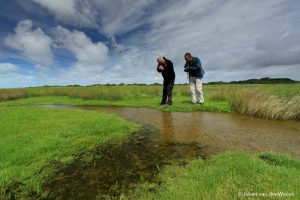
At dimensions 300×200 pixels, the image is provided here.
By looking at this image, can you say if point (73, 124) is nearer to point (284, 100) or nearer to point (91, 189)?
point (91, 189)

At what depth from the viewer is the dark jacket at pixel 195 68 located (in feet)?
47.5

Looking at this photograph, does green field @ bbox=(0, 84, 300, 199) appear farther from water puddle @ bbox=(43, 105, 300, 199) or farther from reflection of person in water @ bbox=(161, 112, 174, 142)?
reflection of person in water @ bbox=(161, 112, 174, 142)

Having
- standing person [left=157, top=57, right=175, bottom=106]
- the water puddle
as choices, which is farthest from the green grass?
standing person [left=157, top=57, right=175, bottom=106]

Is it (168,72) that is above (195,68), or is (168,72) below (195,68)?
below

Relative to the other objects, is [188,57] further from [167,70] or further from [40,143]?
[40,143]

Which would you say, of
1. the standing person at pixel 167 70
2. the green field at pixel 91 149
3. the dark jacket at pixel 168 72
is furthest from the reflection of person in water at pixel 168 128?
the dark jacket at pixel 168 72

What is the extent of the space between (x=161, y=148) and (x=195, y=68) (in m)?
9.03

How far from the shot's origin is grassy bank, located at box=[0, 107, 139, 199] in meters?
4.74

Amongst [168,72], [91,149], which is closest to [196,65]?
[168,72]

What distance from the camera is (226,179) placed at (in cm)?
400

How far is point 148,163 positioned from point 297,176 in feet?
10.2

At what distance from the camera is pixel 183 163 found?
537cm

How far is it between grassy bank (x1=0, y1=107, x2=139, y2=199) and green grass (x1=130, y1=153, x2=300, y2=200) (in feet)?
8.10

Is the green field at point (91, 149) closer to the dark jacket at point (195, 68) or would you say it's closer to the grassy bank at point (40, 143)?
the grassy bank at point (40, 143)
